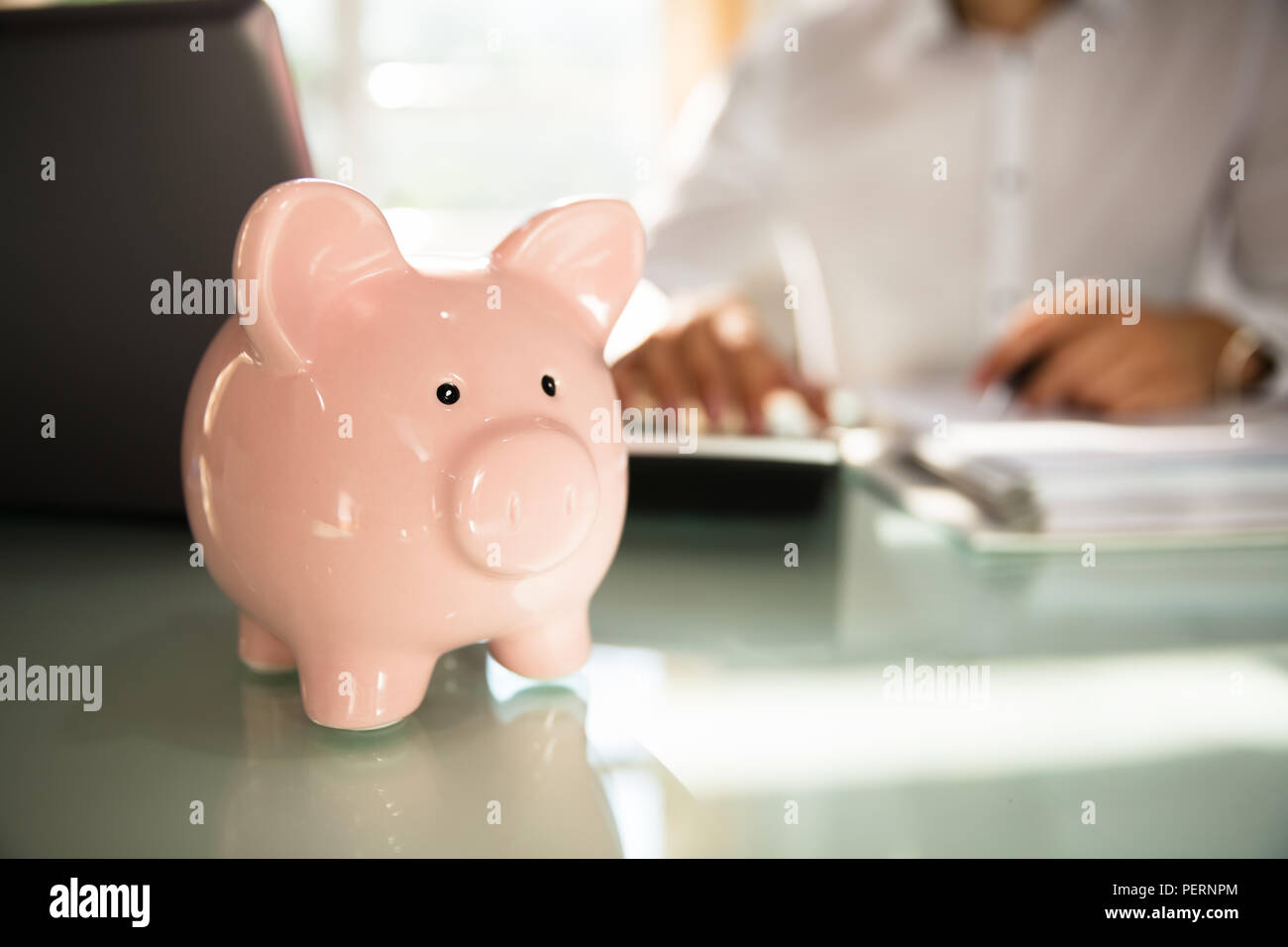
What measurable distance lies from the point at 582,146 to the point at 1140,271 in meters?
2.51

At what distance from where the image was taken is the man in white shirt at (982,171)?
5.14 feet

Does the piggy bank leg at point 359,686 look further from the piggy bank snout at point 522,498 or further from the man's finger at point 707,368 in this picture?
the man's finger at point 707,368

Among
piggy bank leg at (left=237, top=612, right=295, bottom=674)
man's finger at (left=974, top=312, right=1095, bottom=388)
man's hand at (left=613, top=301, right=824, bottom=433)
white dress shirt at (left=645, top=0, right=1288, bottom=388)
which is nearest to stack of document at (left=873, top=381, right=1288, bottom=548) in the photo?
man's hand at (left=613, top=301, right=824, bottom=433)

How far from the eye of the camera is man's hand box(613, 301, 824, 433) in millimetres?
829

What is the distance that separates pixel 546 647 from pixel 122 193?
38 centimetres

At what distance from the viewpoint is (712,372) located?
854 millimetres

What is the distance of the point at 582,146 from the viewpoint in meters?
3.73

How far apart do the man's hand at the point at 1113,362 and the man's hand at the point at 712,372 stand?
0.28 meters

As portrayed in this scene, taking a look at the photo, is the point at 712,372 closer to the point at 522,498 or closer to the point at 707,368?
the point at 707,368

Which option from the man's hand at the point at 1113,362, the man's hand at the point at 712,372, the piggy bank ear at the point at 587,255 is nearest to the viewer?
the piggy bank ear at the point at 587,255

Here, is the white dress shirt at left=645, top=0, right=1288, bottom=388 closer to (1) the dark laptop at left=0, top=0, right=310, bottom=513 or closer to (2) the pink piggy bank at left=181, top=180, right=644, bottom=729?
(1) the dark laptop at left=0, top=0, right=310, bottom=513

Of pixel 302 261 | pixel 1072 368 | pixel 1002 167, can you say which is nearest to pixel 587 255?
pixel 302 261

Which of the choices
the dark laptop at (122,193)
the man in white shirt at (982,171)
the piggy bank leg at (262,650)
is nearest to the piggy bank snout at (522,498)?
the piggy bank leg at (262,650)
